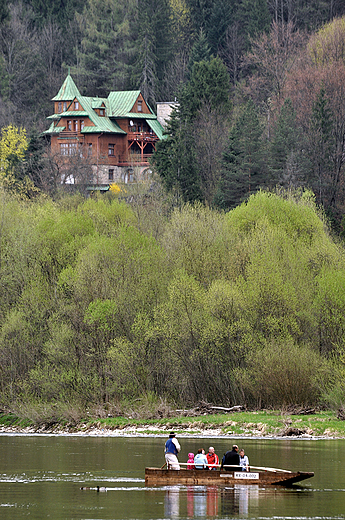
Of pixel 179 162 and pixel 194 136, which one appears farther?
pixel 194 136

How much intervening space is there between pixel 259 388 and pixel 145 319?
8.83 m

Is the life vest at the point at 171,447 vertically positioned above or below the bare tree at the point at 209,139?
below

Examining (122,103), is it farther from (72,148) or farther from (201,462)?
(201,462)

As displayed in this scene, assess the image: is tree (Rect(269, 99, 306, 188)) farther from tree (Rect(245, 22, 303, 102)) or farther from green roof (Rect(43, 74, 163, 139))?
green roof (Rect(43, 74, 163, 139))

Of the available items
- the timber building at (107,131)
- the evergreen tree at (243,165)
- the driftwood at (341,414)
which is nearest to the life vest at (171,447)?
the driftwood at (341,414)

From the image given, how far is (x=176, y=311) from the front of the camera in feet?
172

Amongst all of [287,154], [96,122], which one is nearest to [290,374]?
[287,154]

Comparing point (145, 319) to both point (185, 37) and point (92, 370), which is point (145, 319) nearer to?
point (92, 370)

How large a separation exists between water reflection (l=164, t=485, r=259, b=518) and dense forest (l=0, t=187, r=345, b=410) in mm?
17804

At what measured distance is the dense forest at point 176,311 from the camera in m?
50.7

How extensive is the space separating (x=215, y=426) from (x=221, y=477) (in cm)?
1565

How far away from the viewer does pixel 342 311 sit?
168 ft

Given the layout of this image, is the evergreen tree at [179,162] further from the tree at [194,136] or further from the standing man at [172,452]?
the standing man at [172,452]

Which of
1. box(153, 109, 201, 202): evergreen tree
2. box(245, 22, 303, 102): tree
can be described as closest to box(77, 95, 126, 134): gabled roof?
box(245, 22, 303, 102): tree
